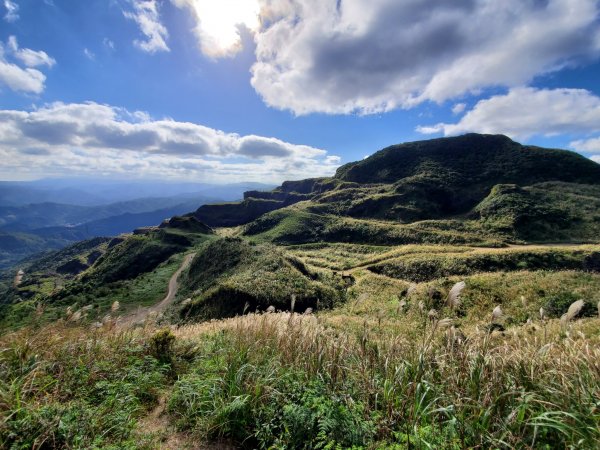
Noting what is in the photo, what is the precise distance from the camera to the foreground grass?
3.30m

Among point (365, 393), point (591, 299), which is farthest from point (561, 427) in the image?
point (591, 299)

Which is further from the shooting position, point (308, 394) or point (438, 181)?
point (438, 181)

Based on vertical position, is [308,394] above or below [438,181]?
below

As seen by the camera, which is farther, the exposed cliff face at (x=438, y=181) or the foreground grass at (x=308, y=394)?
the exposed cliff face at (x=438, y=181)

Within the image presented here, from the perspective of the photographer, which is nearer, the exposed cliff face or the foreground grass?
the foreground grass

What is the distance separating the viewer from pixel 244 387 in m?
4.54

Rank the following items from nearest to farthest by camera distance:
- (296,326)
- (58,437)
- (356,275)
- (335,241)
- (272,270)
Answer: (58,437) < (296,326) < (272,270) < (356,275) < (335,241)

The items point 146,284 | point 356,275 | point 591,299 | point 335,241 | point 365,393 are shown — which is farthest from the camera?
point 335,241

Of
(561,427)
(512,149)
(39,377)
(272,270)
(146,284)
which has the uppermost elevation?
(512,149)

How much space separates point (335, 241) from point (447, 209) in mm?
38759

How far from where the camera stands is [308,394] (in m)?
4.16

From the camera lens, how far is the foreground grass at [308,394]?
330 cm

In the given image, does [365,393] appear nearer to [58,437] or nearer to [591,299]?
[58,437]

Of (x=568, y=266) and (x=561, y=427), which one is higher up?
(x=561, y=427)
